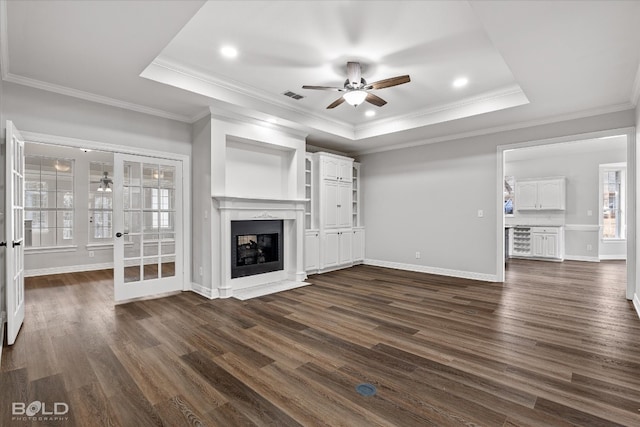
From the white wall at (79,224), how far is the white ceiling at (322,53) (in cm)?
340

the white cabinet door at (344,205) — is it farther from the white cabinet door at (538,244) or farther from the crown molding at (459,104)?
the white cabinet door at (538,244)

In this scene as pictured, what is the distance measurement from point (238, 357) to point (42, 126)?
3488 mm

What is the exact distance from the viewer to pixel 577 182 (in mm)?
8078

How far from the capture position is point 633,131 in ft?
14.2

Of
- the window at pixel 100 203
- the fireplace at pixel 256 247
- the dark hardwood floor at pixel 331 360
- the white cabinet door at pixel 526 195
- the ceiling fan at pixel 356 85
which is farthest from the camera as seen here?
the white cabinet door at pixel 526 195

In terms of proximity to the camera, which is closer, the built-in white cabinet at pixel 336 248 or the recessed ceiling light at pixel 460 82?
the recessed ceiling light at pixel 460 82

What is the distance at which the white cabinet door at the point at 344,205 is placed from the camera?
6.64m

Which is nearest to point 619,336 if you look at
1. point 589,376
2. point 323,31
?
point 589,376

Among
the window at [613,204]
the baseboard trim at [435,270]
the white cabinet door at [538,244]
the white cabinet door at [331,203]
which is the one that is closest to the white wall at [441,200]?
the baseboard trim at [435,270]

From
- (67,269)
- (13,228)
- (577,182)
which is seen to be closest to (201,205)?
(13,228)

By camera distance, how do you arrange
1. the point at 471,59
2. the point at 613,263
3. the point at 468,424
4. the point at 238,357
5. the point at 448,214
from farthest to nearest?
the point at 613,263 → the point at 448,214 → the point at 471,59 → the point at 238,357 → the point at 468,424

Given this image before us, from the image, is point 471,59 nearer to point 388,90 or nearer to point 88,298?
point 388,90

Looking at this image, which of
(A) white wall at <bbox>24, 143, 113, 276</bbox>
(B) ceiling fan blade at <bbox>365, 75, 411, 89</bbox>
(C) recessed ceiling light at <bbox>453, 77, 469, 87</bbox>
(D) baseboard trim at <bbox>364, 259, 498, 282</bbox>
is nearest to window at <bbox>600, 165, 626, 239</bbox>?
(D) baseboard trim at <bbox>364, 259, 498, 282</bbox>

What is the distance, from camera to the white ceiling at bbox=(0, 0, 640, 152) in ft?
8.29
